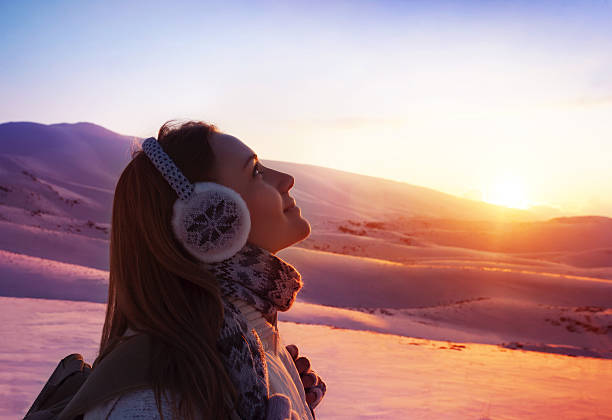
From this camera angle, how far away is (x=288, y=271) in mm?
1862

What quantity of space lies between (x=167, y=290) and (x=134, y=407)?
0.35 meters

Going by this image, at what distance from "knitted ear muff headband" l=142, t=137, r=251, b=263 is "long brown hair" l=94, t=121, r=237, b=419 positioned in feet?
0.16

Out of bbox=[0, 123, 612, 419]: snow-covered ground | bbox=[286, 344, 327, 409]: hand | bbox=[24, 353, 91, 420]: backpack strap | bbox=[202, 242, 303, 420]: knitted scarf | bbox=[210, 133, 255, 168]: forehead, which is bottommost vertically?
bbox=[0, 123, 612, 419]: snow-covered ground

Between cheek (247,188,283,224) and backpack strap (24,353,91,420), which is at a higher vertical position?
cheek (247,188,283,224)

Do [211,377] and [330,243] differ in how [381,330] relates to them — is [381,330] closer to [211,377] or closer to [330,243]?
[211,377]

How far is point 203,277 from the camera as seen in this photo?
163 cm

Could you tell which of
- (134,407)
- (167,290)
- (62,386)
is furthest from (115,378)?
(62,386)

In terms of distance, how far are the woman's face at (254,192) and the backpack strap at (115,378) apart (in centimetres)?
58

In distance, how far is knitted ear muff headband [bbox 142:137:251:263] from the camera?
1.67 metres

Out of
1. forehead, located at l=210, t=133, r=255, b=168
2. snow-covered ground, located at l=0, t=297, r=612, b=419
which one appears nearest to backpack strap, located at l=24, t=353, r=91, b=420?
forehead, located at l=210, t=133, r=255, b=168

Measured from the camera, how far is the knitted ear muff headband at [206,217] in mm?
1670

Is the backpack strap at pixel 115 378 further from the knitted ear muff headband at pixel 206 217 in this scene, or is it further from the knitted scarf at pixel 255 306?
the knitted ear muff headband at pixel 206 217

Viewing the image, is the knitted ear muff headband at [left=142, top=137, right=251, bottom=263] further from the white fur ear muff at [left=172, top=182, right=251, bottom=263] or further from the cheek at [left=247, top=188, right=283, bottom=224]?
the cheek at [left=247, top=188, right=283, bottom=224]

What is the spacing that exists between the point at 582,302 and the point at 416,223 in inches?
1809
